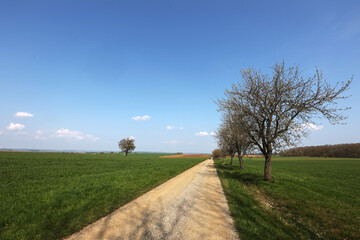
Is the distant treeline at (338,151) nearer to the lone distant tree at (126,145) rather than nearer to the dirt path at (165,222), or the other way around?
the lone distant tree at (126,145)

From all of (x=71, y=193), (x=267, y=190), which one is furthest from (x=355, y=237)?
(x=71, y=193)

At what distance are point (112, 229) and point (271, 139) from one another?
14678 mm

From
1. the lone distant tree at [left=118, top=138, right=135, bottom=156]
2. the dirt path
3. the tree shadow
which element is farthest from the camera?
the lone distant tree at [left=118, top=138, right=135, bottom=156]

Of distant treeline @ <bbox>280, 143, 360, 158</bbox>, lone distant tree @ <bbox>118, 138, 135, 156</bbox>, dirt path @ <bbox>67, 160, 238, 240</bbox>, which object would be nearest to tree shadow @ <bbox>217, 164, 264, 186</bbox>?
dirt path @ <bbox>67, 160, 238, 240</bbox>

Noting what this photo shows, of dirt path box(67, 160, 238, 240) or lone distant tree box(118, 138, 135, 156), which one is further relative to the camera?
lone distant tree box(118, 138, 135, 156)

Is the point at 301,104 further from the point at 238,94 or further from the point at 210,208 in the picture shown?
the point at 210,208

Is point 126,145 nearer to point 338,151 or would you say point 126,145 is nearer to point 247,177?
point 247,177

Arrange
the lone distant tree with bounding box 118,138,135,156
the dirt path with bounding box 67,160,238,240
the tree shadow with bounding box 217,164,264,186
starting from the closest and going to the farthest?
the dirt path with bounding box 67,160,238,240 → the tree shadow with bounding box 217,164,264,186 → the lone distant tree with bounding box 118,138,135,156

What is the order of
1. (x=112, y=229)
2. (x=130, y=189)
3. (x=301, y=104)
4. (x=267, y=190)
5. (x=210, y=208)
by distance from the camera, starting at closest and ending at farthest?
1. (x=112, y=229)
2. (x=210, y=208)
3. (x=130, y=189)
4. (x=267, y=190)
5. (x=301, y=104)

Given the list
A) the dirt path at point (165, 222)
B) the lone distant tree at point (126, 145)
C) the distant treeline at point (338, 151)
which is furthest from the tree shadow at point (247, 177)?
the distant treeline at point (338, 151)

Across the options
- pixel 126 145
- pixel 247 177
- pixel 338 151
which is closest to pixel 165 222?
pixel 247 177

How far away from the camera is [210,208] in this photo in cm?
830

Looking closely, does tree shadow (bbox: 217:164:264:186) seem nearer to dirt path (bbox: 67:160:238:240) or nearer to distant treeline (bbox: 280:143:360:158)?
dirt path (bbox: 67:160:238:240)

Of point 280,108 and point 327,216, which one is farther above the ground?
point 280,108
